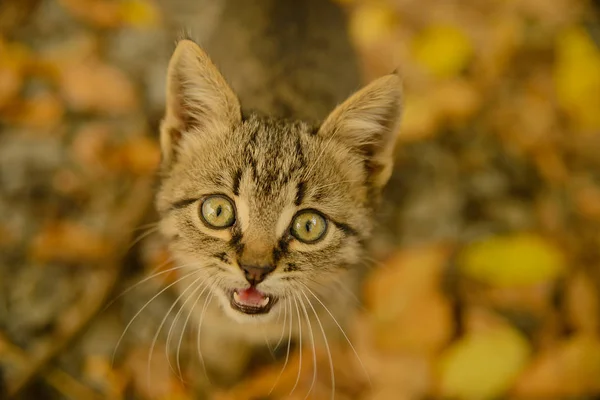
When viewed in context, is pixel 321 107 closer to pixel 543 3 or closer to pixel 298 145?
pixel 298 145

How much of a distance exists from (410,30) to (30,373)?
6.33 ft

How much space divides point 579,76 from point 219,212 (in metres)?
1.79

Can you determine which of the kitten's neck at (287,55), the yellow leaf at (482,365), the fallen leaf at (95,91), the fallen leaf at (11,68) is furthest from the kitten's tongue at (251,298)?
the fallen leaf at (11,68)

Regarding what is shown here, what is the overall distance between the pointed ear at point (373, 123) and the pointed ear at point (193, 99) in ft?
0.72

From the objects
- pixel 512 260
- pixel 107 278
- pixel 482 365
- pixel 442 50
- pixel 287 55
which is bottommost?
pixel 107 278

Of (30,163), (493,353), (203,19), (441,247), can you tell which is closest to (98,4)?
(203,19)

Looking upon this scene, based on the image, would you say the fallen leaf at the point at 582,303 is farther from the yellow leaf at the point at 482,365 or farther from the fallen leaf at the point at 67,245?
the fallen leaf at the point at 67,245

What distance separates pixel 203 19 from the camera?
225 cm

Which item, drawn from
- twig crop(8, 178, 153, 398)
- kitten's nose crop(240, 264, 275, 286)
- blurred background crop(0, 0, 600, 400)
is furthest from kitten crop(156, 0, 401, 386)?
twig crop(8, 178, 153, 398)

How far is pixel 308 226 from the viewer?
1196 millimetres

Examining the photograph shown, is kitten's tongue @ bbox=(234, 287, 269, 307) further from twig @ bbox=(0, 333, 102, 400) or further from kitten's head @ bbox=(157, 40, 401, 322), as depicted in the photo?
twig @ bbox=(0, 333, 102, 400)

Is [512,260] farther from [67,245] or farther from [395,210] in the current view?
[67,245]

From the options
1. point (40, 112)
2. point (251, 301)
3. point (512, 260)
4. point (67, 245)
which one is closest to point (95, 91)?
point (40, 112)

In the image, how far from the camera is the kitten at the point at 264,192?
1.13 metres
